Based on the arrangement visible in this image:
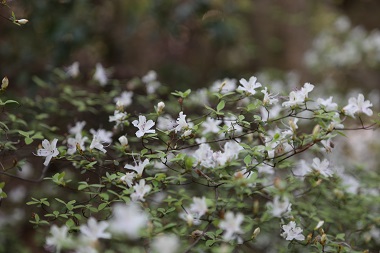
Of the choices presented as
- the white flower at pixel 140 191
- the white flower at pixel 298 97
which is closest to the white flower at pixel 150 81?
the white flower at pixel 298 97

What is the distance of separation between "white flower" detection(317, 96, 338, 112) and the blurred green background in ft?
5.17

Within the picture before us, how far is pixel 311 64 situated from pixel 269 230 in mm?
2956

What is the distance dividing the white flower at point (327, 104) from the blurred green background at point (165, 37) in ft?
5.17

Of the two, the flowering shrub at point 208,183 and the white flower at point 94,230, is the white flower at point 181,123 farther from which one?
the white flower at point 94,230

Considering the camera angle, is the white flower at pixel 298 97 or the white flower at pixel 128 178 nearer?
the white flower at pixel 128 178

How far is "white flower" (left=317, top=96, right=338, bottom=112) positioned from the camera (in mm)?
1522

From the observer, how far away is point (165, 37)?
4766 mm

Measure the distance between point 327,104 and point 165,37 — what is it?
3.41 metres

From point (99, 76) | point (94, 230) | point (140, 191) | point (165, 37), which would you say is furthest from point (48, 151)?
point (165, 37)

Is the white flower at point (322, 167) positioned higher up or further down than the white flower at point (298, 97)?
further down

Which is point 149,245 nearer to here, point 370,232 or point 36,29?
point 370,232

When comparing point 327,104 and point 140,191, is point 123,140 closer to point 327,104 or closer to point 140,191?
point 140,191

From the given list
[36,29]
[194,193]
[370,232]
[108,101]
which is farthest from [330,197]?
[36,29]

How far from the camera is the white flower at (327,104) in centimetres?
152
